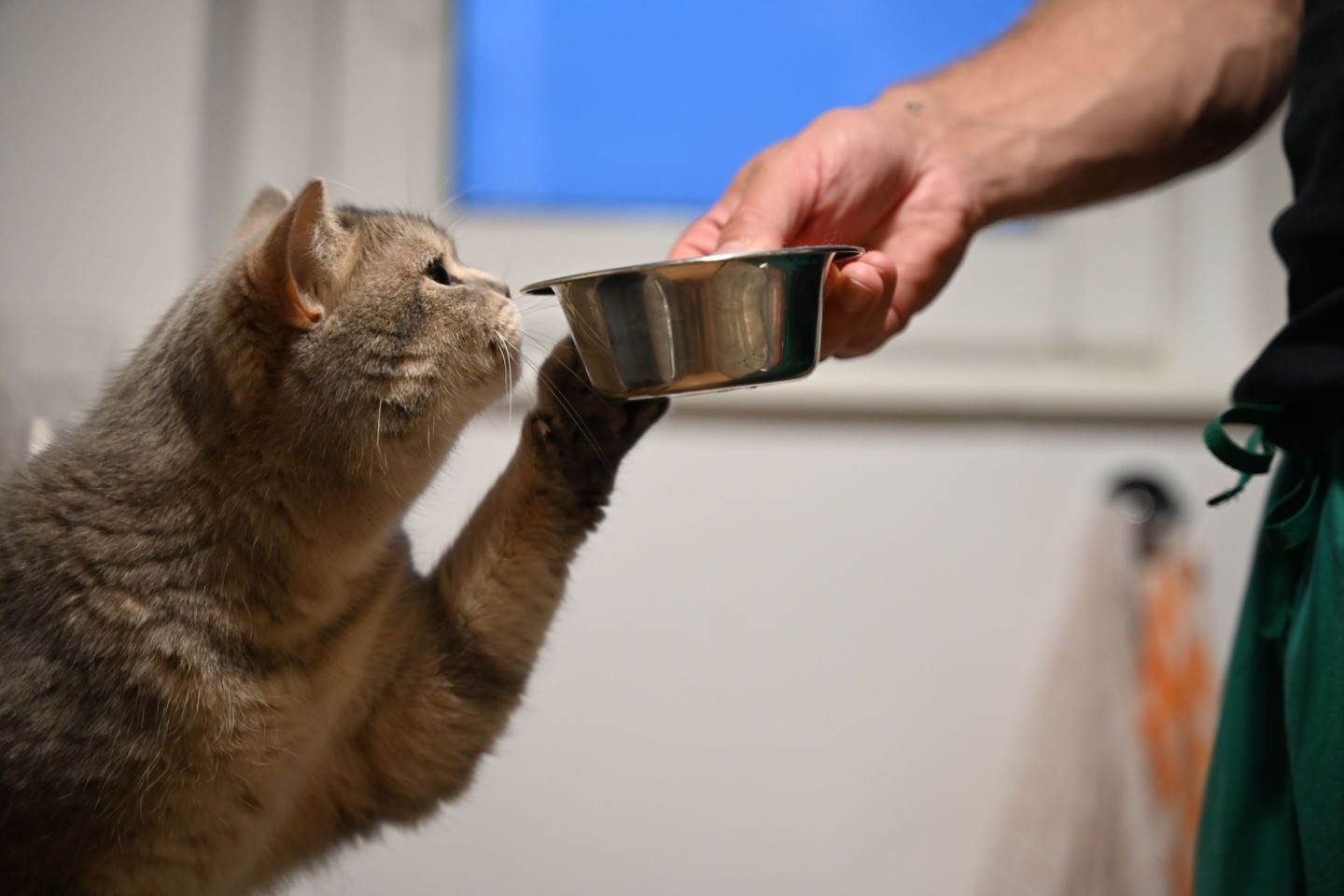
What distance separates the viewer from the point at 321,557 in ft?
2.27

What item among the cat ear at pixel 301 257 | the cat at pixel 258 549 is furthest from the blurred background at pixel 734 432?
the cat ear at pixel 301 257

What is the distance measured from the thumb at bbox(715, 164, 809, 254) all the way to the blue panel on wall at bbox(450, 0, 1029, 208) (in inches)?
32.8

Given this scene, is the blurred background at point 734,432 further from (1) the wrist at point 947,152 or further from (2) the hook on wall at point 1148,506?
(1) the wrist at point 947,152

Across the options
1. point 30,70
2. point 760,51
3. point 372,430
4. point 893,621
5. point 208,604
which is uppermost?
point 760,51

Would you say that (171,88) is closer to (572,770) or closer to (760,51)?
(760,51)

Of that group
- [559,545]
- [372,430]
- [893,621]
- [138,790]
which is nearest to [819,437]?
[893,621]

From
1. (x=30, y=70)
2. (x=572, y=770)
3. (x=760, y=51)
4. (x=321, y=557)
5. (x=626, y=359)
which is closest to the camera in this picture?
(x=626, y=359)

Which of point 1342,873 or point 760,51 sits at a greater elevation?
point 760,51

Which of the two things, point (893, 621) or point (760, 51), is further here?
point (760, 51)

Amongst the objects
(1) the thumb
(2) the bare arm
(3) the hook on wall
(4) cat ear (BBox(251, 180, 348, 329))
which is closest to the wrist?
(2) the bare arm

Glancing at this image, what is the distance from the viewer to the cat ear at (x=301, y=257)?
2.01ft

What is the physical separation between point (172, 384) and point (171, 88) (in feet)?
2.60

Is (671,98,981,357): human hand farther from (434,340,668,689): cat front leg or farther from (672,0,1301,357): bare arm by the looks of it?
(434,340,668,689): cat front leg

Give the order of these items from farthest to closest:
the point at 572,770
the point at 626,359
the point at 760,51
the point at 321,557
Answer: the point at 760,51, the point at 572,770, the point at 321,557, the point at 626,359
